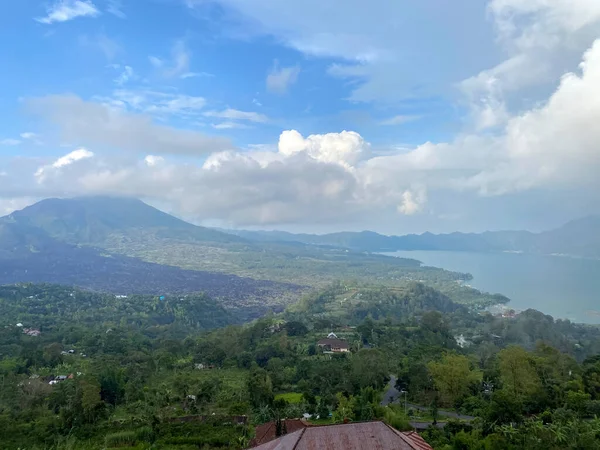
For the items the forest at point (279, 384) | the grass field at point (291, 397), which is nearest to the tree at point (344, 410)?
the forest at point (279, 384)

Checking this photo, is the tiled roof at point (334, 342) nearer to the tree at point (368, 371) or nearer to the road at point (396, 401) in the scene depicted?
the road at point (396, 401)

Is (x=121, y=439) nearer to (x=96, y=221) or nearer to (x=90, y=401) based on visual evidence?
(x=90, y=401)

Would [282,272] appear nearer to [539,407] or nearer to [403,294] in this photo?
[403,294]

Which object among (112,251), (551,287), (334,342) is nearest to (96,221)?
(112,251)

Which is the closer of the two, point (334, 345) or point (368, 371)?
point (368, 371)

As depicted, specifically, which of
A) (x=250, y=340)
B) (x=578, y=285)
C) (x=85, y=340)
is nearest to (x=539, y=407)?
(x=250, y=340)

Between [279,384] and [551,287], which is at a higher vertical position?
[551,287]
